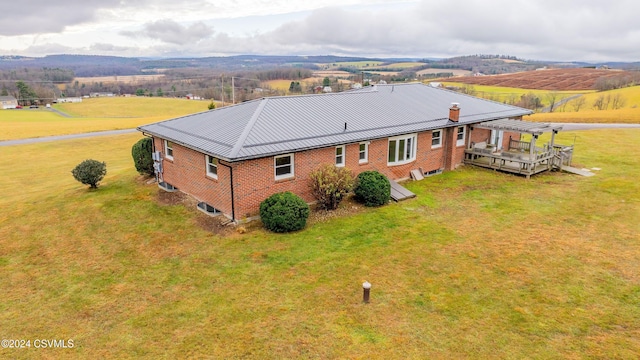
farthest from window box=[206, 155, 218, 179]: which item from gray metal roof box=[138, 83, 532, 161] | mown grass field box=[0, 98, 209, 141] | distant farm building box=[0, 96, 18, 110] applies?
distant farm building box=[0, 96, 18, 110]

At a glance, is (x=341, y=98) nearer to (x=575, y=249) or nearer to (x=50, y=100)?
(x=575, y=249)

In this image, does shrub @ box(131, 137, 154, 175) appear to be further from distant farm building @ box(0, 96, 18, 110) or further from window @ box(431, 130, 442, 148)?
distant farm building @ box(0, 96, 18, 110)

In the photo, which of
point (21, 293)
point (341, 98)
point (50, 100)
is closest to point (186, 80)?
point (50, 100)

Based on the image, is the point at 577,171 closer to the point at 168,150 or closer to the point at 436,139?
the point at 436,139

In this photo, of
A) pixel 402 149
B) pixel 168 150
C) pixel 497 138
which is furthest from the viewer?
pixel 497 138

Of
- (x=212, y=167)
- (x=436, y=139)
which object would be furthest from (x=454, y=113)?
(x=212, y=167)

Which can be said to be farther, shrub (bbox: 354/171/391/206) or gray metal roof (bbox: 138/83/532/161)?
shrub (bbox: 354/171/391/206)
